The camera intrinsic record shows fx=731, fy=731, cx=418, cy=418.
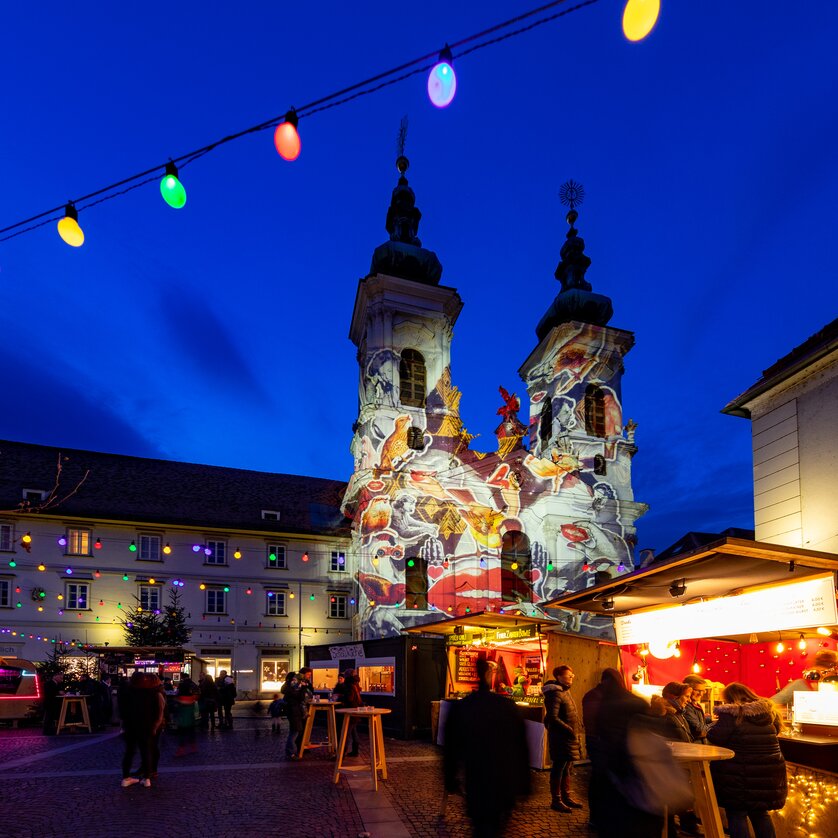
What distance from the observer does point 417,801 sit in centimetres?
961

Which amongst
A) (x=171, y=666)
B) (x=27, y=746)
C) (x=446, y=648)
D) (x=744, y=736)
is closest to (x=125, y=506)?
(x=171, y=666)

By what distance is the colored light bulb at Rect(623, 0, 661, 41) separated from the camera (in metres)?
5.54

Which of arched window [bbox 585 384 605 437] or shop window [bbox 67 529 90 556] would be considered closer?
shop window [bbox 67 529 90 556]

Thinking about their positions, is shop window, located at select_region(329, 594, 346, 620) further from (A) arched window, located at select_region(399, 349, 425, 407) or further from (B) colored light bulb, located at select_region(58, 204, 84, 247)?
(B) colored light bulb, located at select_region(58, 204, 84, 247)

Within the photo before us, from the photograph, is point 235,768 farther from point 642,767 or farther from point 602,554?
point 602,554

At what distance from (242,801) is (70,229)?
7342 mm

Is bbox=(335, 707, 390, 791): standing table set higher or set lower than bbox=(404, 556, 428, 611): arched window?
lower

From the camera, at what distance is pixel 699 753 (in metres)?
6.29

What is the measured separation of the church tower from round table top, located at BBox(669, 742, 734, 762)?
2905 cm

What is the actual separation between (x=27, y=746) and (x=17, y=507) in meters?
20.2

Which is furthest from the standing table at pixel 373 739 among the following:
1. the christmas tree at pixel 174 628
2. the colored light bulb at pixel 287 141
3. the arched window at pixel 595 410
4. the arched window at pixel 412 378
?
the arched window at pixel 595 410

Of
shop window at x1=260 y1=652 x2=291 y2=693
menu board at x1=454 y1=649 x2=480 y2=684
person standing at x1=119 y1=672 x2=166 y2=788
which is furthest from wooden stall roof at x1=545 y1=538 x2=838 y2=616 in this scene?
shop window at x1=260 y1=652 x2=291 y2=693

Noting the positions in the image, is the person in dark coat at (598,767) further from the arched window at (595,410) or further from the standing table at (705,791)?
the arched window at (595,410)

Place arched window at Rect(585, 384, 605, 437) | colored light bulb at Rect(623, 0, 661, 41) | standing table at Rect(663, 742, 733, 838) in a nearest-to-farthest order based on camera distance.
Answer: colored light bulb at Rect(623, 0, 661, 41)
standing table at Rect(663, 742, 733, 838)
arched window at Rect(585, 384, 605, 437)
